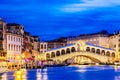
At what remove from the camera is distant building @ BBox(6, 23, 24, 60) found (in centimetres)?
7878

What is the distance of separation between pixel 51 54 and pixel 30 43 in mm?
5350

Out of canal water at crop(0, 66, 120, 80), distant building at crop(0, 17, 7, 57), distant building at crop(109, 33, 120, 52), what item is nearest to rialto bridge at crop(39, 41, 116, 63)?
distant building at crop(109, 33, 120, 52)

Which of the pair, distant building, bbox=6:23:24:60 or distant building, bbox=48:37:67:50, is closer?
distant building, bbox=6:23:24:60

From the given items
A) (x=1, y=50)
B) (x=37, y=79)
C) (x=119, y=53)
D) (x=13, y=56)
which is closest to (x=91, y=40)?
(x=119, y=53)

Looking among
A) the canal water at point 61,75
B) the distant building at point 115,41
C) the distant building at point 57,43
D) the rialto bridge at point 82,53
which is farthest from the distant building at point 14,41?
the distant building at point 57,43

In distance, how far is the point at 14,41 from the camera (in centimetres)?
8338

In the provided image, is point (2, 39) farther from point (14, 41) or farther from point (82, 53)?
point (82, 53)

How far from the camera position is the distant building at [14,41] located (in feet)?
258

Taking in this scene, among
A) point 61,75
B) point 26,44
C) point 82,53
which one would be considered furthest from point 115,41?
point 61,75

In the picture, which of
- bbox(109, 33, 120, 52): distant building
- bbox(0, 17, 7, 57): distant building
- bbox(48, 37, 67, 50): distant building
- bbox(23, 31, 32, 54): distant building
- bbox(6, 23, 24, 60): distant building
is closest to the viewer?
bbox(0, 17, 7, 57): distant building

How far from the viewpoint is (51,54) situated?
10744 centimetres

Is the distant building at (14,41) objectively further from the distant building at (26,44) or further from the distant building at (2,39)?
the distant building at (26,44)

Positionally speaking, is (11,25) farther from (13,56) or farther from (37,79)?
(37,79)

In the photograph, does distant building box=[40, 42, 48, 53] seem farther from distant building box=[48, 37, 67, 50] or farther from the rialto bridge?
the rialto bridge
